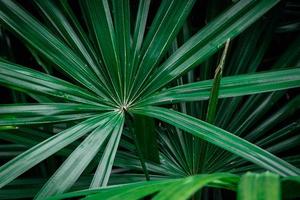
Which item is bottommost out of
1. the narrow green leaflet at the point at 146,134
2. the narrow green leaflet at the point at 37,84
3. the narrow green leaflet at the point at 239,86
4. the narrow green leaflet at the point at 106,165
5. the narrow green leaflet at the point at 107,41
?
the narrow green leaflet at the point at 106,165

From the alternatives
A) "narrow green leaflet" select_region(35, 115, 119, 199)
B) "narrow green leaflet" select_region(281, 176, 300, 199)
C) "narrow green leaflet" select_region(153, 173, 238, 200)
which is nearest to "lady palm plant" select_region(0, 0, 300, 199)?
"narrow green leaflet" select_region(35, 115, 119, 199)

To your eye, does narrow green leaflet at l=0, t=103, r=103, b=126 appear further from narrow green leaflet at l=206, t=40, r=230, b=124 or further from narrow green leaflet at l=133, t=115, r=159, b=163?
narrow green leaflet at l=206, t=40, r=230, b=124

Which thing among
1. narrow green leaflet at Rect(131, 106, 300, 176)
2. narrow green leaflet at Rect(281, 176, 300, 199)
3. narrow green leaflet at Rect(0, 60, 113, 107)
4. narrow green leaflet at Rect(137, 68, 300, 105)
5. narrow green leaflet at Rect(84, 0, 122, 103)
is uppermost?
narrow green leaflet at Rect(84, 0, 122, 103)

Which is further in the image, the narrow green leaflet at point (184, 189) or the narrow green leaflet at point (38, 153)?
the narrow green leaflet at point (38, 153)

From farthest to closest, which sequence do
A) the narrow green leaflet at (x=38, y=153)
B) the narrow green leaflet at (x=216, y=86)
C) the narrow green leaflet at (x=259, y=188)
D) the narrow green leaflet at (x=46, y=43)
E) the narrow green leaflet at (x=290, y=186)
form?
the narrow green leaflet at (x=46, y=43) → the narrow green leaflet at (x=38, y=153) → the narrow green leaflet at (x=216, y=86) → the narrow green leaflet at (x=290, y=186) → the narrow green leaflet at (x=259, y=188)

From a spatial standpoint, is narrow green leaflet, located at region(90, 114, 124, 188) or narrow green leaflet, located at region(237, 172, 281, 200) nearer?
narrow green leaflet, located at region(237, 172, 281, 200)

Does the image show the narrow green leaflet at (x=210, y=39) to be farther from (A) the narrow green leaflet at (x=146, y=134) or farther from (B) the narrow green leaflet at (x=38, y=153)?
(B) the narrow green leaflet at (x=38, y=153)

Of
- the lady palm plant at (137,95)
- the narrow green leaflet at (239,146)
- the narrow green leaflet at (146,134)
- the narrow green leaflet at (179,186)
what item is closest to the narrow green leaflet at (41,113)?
the lady palm plant at (137,95)
